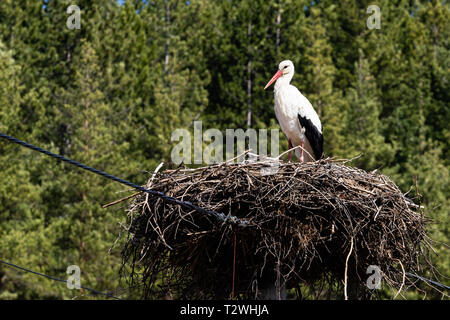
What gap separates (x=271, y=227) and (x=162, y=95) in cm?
1734

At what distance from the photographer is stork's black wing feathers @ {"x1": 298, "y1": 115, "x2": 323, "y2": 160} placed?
9.17m

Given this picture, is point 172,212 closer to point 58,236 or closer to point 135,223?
point 135,223

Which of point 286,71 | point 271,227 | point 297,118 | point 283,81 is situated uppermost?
point 286,71

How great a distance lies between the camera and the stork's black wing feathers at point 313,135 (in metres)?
9.17

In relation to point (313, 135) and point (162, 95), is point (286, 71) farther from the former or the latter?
point (162, 95)

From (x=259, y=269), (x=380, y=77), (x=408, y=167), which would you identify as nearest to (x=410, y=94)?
(x=380, y=77)

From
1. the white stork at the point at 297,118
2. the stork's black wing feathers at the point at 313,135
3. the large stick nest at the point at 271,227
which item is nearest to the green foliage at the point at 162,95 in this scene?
the stork's black wing feathers at the point at 313,135

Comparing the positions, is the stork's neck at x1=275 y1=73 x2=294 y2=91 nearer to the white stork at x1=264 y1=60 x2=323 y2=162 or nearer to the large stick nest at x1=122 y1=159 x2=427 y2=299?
the white stork at x1=264 y1=60 x2=323 y2=162

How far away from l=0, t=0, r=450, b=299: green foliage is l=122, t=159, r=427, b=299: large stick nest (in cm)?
1090

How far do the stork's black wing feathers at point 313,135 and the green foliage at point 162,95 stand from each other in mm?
9164

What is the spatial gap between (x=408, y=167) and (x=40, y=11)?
1340cm

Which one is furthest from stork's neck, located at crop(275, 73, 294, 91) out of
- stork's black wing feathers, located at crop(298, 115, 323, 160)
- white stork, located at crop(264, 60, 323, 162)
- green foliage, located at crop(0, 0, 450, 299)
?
green foliage, located at crop(0, 0, 450, 299)

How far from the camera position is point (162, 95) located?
23797mm

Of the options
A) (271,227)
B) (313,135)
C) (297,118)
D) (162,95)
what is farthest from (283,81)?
(162,95)
